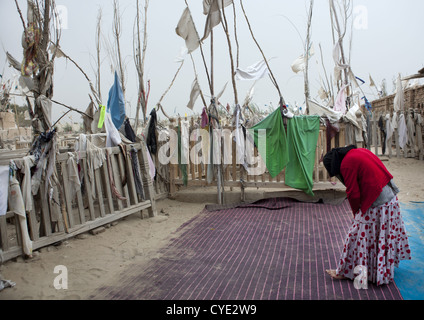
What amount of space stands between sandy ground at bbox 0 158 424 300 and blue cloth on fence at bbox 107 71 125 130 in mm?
1720

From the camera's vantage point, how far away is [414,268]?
3225mm

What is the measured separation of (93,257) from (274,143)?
3839 mm

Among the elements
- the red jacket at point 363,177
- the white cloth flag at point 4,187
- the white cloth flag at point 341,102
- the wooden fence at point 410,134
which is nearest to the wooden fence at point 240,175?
the white cloth flag at point 341,102

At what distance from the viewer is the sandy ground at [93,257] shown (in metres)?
3.16

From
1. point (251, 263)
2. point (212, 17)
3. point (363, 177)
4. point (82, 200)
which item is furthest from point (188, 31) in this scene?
point (363, 177)

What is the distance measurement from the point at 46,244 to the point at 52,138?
1287mm

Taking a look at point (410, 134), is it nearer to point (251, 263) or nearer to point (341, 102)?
point (341, 102)

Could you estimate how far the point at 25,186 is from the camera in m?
3.72

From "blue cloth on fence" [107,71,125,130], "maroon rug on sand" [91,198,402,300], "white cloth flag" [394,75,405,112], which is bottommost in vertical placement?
"maroon rug on sand" [91,198,402,300]

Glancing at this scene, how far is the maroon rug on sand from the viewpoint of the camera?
9.59 ft

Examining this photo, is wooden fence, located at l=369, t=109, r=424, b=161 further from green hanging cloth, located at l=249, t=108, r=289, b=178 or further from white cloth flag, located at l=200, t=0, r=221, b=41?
white cloth flag, located at l=200, t=0, r=221, b=41

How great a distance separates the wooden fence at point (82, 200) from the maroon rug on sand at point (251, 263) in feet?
3.51

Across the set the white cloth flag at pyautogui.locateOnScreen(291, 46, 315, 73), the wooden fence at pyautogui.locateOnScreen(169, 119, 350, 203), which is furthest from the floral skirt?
the white cloth flag at pyautogui.locateOnScreen(291, 46, 315, 73)
